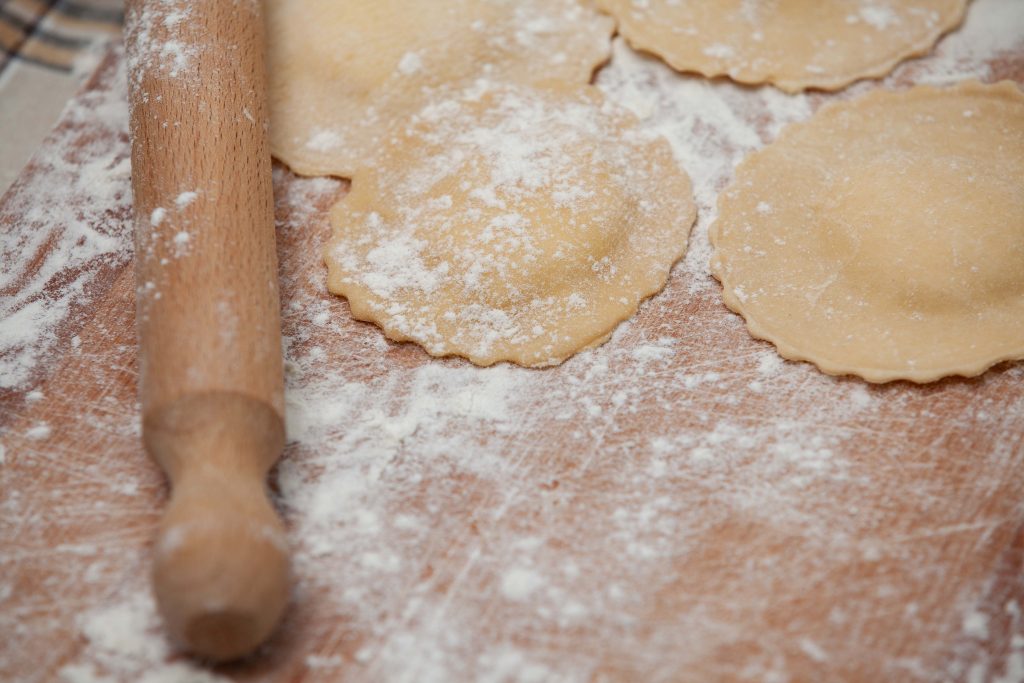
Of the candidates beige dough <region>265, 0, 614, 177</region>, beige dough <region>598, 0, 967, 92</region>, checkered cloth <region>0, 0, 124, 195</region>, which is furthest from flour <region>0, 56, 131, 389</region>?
beige dough <region>598, 0, 967, 92</region>

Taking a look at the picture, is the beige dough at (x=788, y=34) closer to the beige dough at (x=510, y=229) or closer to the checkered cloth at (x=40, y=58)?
the beige dough at (x=510, y=229)

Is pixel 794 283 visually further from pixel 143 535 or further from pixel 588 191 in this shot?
pixel 143 535

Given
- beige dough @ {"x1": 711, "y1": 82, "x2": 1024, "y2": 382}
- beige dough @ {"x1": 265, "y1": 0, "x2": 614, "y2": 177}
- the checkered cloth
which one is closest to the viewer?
beige dough @ {"x1": 711, "y1": 82, "x2": 1024, "y2": 382}

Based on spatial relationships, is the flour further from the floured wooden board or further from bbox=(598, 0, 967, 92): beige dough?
bbox=(598, 0, 967, 92): beige dough

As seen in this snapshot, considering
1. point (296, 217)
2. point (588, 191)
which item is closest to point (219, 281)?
point (296, 217)

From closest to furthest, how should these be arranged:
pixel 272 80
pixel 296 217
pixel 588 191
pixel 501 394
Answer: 1. pixel 501 394
2. pixel 588 191
3. pixel 296 217
4. pixel 272 80

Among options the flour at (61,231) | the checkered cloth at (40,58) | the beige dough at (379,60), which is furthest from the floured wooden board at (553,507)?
the checkered cloth at (40,58)
